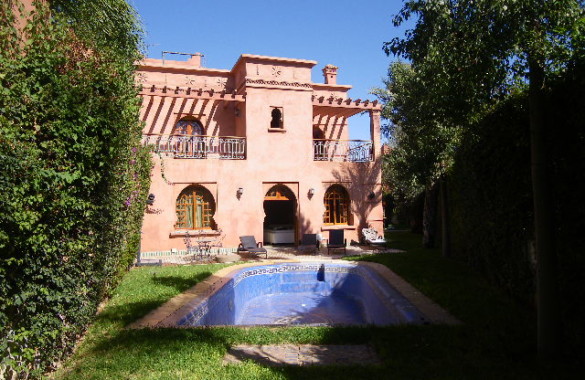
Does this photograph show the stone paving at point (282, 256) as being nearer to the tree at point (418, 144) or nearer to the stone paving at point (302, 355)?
the tree at point (418, 144)

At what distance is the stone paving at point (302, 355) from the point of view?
530cm

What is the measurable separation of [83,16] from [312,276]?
956 cm

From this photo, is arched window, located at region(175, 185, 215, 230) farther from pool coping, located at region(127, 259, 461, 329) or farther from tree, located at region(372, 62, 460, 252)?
tree, located at region(372, 62, 460, 252)

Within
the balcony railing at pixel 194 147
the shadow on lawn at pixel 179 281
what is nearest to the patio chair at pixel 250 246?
the balcony railing at pixel 194 147

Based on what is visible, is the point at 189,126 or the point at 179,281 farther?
the point at 189,126

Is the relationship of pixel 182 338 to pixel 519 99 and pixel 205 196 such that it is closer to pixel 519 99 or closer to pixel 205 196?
pixel 519 99

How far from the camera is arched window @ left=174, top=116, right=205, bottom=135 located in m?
19.4

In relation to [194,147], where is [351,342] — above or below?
below

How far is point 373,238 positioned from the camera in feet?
58.9

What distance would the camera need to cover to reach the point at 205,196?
17094mm

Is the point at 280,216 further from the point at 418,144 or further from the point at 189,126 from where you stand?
the point at 418,144

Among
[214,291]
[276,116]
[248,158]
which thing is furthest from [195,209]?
[214,291]

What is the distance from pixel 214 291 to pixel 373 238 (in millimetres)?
10193

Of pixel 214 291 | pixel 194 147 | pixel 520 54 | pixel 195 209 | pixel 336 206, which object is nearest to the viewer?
pixel 520 54
